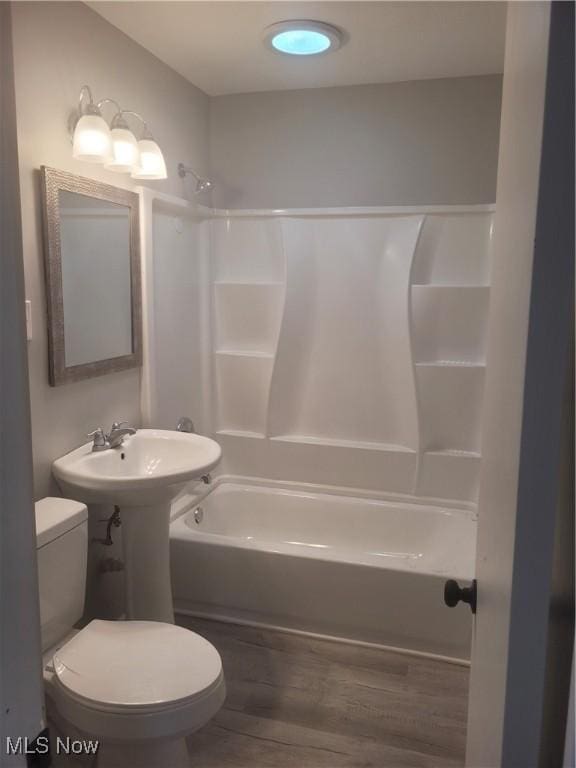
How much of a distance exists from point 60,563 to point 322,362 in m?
1.80

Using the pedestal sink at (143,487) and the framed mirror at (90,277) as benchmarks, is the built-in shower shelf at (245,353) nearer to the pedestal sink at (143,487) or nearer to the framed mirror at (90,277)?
the framed mirror at (90,277)

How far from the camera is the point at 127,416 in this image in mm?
2637

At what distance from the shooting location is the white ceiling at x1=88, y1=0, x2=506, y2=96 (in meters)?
2.17

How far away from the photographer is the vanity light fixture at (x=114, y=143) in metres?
2.05

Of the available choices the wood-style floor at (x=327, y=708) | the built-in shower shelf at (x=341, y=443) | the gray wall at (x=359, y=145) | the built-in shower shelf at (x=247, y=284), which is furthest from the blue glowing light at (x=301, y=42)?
the wood-style floor at (x=327, y=708)

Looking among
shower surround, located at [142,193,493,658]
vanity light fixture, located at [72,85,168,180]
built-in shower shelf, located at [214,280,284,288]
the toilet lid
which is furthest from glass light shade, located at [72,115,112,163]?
the toilet lid

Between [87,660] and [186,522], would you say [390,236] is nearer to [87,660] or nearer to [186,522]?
[186,522]

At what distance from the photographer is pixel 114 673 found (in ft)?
5.55

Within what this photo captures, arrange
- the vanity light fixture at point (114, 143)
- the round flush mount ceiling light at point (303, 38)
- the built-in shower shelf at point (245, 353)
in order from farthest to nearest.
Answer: the built-in shower shelf at point (245, 353) → the round flush mount ceiling light at point (303, 38) → the vanity light fixture at point (114, 143)

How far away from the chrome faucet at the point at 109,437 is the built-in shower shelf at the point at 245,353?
1.06m

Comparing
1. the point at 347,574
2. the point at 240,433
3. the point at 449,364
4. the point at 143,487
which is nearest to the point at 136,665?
the point at 143,487

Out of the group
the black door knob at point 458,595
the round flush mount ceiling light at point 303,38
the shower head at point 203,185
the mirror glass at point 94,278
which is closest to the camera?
the black door knob at point 458,595

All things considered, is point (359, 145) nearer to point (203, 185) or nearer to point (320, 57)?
point (320, 57)

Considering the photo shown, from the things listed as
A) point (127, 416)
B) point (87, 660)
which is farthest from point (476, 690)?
point (127, 416)
